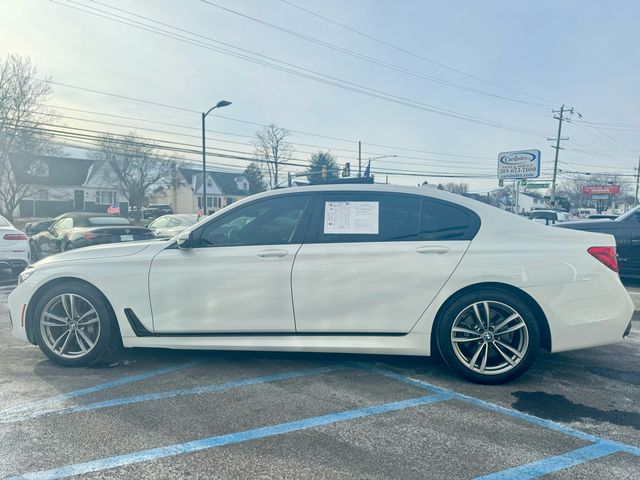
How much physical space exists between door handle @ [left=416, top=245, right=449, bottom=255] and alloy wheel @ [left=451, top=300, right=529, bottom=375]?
0.48 metres

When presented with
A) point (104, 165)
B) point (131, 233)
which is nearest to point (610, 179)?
point (104, 165)

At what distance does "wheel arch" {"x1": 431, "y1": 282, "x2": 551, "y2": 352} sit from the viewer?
3527mm

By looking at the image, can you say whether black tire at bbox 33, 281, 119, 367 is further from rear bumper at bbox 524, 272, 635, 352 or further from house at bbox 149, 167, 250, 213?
house at bbox 149, 167, 250, 213

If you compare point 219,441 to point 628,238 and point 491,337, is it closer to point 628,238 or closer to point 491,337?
point 491,337

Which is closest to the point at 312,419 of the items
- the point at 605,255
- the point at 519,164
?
the point at 605,255

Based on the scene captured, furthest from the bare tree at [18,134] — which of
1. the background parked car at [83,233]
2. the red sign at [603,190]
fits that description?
the red sign at [603,190]

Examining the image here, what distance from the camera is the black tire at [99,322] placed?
389cm

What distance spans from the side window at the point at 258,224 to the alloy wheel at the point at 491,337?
158 cm

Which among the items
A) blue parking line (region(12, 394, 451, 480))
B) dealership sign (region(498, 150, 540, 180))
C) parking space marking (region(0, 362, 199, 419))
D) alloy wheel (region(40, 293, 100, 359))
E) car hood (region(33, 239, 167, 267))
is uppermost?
dealership sign (region(498, 150, 540, 180))

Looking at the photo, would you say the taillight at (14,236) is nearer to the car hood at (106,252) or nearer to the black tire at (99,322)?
the car hood at (106,252)

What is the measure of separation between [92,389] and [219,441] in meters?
1.42

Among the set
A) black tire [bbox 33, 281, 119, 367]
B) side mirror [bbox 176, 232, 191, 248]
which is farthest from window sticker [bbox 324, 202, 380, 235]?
black tire [bbox 33, 281, 119, 367]

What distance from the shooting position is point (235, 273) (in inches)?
146

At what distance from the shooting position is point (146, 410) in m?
3.12
